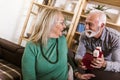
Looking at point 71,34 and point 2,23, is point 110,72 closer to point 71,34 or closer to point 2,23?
point 71,34

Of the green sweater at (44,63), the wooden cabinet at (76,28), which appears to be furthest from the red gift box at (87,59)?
the wooden cabinet at (76,28)

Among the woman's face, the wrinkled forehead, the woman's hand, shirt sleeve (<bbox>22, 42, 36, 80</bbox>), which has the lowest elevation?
the woman's hand

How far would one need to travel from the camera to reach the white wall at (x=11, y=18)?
3.55m

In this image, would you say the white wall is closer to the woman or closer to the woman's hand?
the woman

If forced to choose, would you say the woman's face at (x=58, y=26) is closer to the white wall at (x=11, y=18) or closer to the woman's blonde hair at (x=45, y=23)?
the woman's blonde hair at (x=45, y=23)

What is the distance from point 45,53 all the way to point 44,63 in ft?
0.27

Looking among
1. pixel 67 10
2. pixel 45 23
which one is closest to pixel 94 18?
pixel 45 23

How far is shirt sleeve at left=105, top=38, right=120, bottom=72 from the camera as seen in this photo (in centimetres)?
196

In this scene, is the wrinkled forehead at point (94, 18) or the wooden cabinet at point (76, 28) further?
the wooden cabinet at point (76, 28)

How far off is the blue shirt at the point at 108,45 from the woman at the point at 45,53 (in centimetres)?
41

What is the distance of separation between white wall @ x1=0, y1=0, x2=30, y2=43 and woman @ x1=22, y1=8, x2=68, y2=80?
1.93 metres

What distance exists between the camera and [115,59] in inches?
80.7

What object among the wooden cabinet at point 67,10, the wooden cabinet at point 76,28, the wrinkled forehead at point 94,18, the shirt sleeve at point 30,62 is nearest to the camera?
the shirt sleeve at point 30,62

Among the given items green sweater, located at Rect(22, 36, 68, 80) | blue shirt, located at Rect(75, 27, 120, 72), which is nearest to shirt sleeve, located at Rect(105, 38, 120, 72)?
blue shirt, located at Rect(75, 27, 120, 72)
